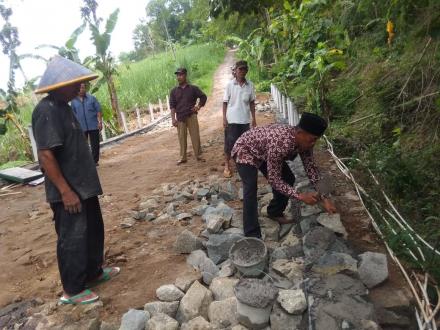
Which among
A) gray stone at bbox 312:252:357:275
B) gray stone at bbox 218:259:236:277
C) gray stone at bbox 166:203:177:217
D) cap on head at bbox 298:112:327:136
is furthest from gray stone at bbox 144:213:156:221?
cap on head at bbox 298:112:327:136

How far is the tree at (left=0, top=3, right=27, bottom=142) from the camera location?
1030 cm

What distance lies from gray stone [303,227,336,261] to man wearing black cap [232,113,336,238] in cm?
21

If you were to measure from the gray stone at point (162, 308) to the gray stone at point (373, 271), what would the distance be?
4.50ft

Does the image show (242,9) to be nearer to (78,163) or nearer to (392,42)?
(78,163)

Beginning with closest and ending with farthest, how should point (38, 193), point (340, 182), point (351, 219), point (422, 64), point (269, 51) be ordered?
point (351, 219) → point (340, 182) → point (422, 64) → point (38, 193) → point (269, 51)

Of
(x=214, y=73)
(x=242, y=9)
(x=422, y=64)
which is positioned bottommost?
(x=214, y=73)

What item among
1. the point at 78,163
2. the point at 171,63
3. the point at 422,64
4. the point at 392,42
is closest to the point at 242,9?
the point at 78,163

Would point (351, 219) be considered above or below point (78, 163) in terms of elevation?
below

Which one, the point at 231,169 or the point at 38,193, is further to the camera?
the point at 38,193

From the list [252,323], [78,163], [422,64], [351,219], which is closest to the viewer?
[252,323]

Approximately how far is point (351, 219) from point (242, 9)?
2.32 m

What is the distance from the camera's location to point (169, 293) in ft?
10.2

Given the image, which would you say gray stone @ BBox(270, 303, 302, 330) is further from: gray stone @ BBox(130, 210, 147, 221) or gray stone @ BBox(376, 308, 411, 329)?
gray stone @ BBox(130, 210, 147, 221)

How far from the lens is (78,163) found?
3.07 meters
